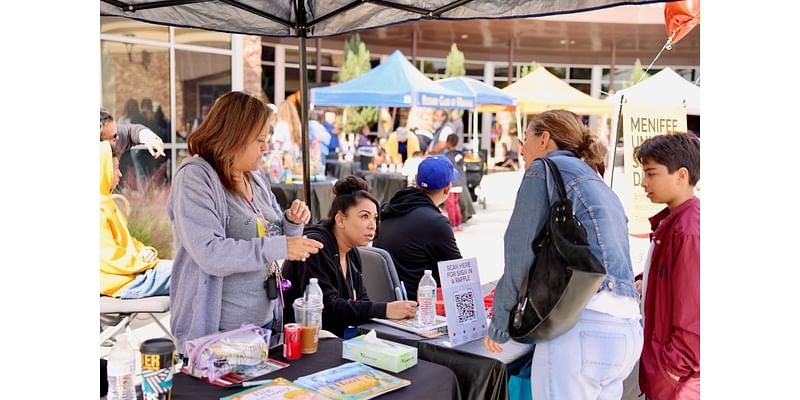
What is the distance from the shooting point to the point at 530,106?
1518cm

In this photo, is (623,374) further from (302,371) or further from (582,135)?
(302,371)

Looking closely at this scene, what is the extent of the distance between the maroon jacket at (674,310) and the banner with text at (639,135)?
2.74m

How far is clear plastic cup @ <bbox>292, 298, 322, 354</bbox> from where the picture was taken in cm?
240

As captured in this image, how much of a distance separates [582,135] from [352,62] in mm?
18433

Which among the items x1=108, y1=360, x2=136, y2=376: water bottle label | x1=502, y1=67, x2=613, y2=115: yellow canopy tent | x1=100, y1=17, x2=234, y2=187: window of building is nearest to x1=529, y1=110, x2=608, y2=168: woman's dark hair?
x1=108, y1=360, x2=136, y2=376: water bottle label

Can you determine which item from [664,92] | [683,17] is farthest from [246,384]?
[664,92]

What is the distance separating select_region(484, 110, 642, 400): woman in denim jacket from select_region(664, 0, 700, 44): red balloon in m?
2.73

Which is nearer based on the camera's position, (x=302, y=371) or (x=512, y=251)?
(x=302, y=371)

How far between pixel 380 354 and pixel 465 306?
0.53 meters

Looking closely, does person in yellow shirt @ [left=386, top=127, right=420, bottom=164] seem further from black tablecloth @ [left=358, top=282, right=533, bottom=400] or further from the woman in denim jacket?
the woman in denim jacket

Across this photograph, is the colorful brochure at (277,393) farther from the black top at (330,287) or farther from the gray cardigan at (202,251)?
the black top at (330,287)

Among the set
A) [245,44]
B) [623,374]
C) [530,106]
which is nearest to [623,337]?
[623,374]

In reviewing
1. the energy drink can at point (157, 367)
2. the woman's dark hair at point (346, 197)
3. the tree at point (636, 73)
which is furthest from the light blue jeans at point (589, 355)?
the tree at point (636, 73)

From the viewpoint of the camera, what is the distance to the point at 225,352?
83.5 inches
